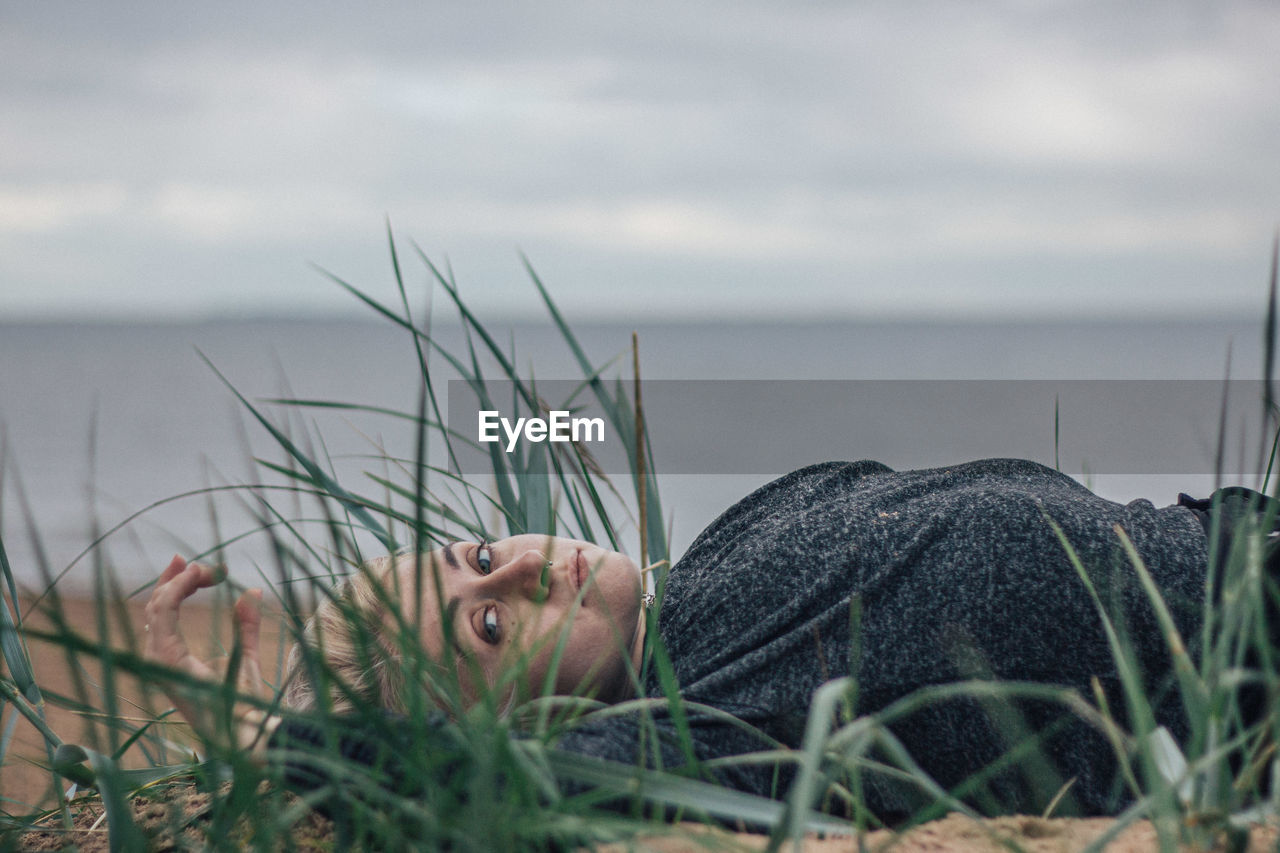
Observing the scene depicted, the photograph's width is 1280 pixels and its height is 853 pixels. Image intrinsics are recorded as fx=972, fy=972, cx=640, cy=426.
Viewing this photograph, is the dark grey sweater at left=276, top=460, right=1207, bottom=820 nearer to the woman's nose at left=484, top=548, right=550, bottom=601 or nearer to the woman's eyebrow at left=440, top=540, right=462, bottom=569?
the woman's nose at left=484, top=548, right=550, bottom=601

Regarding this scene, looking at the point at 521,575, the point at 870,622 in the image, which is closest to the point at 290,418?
the point at 521,575

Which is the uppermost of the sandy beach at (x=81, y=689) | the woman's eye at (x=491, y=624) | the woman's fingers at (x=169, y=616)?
the woman's fingers at (x=169, y=616)

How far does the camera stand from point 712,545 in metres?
1.75

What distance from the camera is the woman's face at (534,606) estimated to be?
1.44 metres

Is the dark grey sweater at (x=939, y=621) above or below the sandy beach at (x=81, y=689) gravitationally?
above

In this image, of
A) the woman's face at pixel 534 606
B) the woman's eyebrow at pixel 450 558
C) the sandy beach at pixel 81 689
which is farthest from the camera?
the woman's eyebrow at pixel 450 558

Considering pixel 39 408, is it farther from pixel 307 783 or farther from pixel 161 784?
pixel 307 783

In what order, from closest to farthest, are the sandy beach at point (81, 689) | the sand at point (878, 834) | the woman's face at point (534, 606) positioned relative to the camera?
the sand at point (878, 834), the sandy beach at point (81, 689), the woman's face at point (534, 606)

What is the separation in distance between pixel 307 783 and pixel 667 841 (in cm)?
35

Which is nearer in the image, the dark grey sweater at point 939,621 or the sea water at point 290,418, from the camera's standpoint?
the dark grey sweater at point 939,621

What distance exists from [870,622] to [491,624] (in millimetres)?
559

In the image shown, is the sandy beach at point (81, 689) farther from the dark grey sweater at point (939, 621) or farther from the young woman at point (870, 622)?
the dark grey sweater at point (939, 621)

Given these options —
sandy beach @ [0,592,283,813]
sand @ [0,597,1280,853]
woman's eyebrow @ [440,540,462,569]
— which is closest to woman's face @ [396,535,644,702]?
woman's eyebrow @ [440,540,462,569]

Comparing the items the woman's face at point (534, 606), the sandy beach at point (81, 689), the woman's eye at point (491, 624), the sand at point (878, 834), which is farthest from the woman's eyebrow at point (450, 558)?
the sand at point (878, 834)
